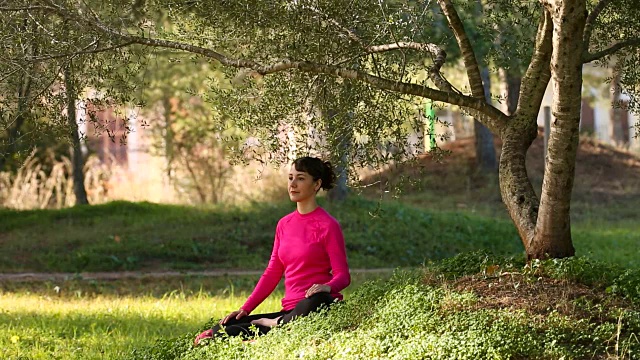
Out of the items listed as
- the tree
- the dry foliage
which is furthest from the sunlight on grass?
the dry foliage

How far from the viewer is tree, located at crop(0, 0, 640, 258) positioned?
21.9ft

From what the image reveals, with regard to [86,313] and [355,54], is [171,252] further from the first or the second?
[355,54]

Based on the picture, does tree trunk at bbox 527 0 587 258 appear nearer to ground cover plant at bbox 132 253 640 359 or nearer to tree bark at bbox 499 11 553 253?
ground cover plant at bbox 132 253 640 359

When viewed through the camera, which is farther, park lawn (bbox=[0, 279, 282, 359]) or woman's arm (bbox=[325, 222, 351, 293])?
park lawn (bbox=[0, 279, 282, 359])

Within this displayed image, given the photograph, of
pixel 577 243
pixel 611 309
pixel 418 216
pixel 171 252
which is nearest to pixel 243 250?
pixel 171 252

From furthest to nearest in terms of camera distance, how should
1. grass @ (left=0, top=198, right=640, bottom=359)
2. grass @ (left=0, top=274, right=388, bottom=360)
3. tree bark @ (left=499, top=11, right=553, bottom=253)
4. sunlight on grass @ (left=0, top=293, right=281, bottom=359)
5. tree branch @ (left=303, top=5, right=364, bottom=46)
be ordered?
1. grass @ (left=0, top=274, right=388, bottom=360)
2. sunlight on grass @ (left=0, top=293, right=281, bottom=359)
3. tree branch @ (left=303, top=5, right=364, bottom=46)
4. tree bark @ (left=499, top=11, right=553, bottom=253)
5. grass @ (left=0, top=198, right=640, bottom=359)

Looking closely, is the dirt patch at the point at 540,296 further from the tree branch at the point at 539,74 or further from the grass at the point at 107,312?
the grass at the point at 107,312

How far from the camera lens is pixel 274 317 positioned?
6906 millimetres

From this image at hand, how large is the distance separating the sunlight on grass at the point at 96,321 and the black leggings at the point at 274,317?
1044mm

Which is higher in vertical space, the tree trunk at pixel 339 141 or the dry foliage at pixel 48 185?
the dry foliage at pixel 48 185

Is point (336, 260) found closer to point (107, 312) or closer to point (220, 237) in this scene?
point (107, 312)

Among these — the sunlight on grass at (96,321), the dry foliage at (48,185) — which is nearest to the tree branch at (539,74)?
the sunlight on grass at (96,321)

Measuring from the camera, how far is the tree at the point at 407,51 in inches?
263

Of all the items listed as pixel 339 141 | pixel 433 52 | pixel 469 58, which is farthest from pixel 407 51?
pixel 339 141
